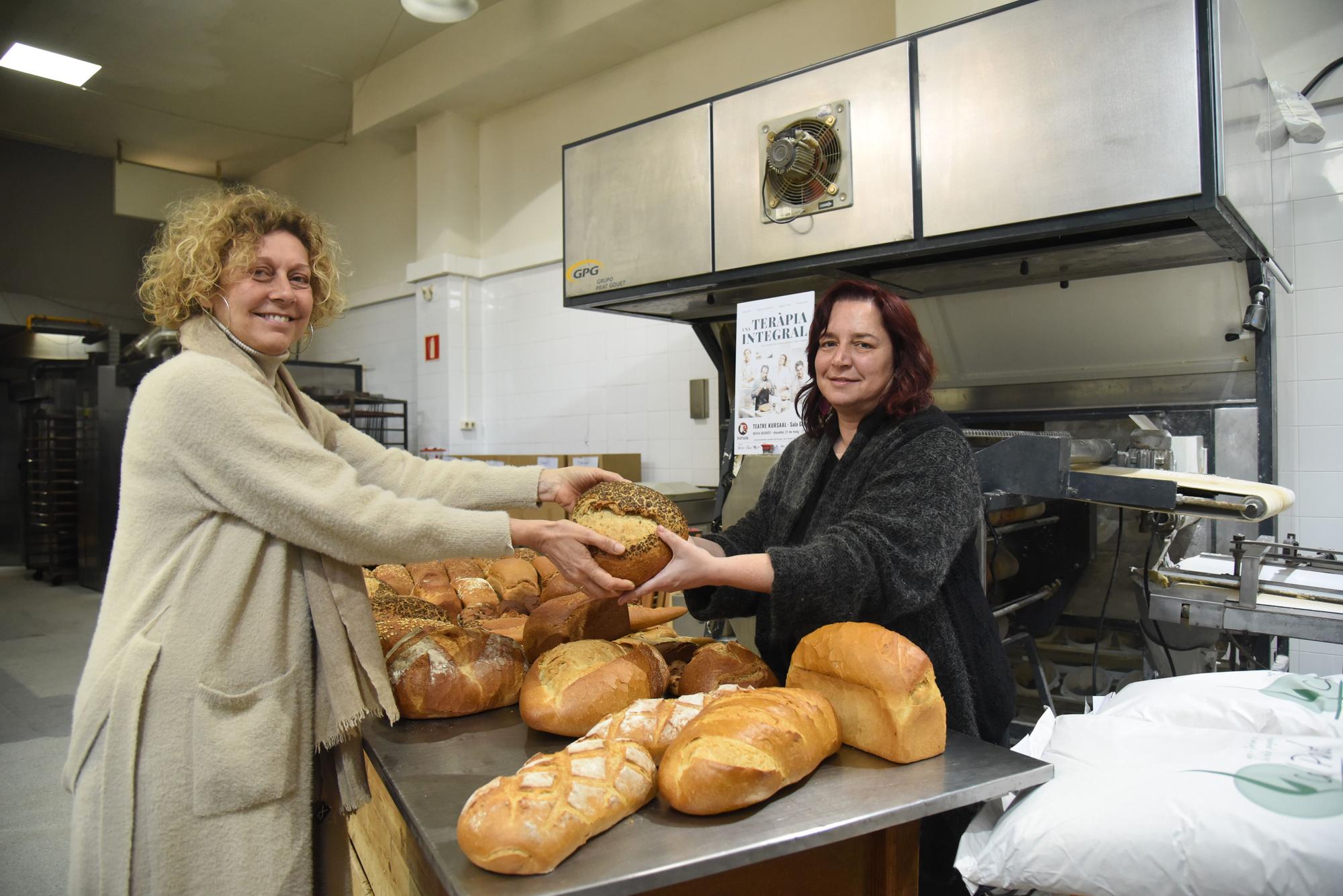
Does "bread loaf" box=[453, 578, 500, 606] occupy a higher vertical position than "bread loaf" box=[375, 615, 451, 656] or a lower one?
lower

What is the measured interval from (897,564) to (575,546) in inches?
20.7

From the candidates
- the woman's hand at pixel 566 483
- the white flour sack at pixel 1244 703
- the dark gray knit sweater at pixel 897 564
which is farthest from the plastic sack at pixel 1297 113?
the woman's hand at pixel 566 483

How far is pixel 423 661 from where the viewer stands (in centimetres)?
137

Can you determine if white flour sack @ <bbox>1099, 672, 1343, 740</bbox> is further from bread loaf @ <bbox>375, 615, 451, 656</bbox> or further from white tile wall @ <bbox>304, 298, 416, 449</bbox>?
white tile wall @ <bbox>304, 298, 416, 449</bbox>

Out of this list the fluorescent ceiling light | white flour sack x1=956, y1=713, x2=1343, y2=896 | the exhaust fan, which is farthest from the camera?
the fluorescent ceiling light

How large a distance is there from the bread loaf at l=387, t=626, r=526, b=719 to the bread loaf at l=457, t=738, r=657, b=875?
1.28 ft

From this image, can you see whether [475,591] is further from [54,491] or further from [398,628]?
[54,491]

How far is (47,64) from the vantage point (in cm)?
592

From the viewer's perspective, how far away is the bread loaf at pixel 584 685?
1.21 meters

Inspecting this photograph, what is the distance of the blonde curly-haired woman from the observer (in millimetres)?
1151

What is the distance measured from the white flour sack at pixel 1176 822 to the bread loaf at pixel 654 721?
0.39m

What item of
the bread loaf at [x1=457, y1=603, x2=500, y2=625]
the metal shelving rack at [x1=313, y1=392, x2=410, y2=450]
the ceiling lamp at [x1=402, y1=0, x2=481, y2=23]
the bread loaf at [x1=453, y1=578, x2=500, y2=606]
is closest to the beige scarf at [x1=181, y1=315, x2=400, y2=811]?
the bread loaf at [x1=457, y1=603, x2=500, y2=625]

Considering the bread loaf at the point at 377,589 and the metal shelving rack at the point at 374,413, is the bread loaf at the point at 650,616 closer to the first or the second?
the bread loaf at the point at 377,589

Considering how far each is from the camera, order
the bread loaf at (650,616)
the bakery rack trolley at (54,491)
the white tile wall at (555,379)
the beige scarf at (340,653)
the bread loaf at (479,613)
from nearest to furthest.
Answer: the beige scarf at (340,653), the bread loaf at (650,616), the bread loaf at (479,613), the white tile wall at (555,379), the bakery rack trolley at (54,491)
